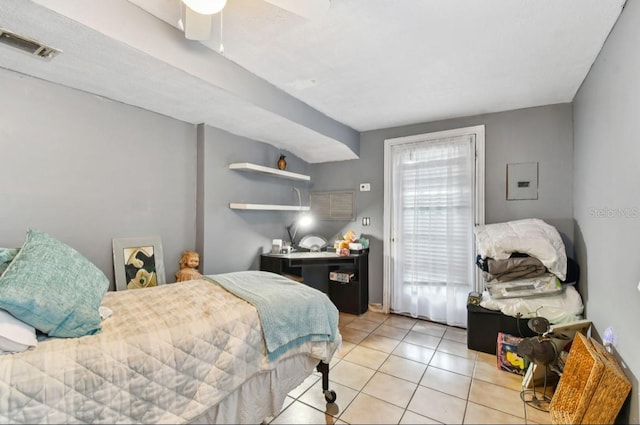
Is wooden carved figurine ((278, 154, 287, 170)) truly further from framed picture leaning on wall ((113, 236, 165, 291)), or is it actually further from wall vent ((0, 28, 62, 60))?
wall vent ((0, 28, 62, 60))

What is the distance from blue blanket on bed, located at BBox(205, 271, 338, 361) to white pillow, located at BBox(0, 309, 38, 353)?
2.96 feet

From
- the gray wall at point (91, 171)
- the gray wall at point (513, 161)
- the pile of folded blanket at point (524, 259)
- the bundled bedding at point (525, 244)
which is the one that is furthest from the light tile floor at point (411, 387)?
the gray wall at point (91, 171)

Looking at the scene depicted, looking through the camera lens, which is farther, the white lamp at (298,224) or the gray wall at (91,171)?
the white lamp at (298,224)

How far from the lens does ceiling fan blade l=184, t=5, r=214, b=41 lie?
141cm

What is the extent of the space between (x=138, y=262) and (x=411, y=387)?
2331mm

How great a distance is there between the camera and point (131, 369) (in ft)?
3.85

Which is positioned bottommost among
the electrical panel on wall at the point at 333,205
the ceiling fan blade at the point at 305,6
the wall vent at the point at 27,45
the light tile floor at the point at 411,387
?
the light tile floor at the point at 411,387

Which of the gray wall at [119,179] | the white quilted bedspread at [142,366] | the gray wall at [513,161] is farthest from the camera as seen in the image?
the gray wall at [513,161]

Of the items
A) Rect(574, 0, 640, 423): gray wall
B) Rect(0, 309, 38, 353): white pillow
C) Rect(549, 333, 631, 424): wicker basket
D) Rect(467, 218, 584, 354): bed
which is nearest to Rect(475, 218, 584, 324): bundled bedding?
Rect(467, 218, 584, 354): bed

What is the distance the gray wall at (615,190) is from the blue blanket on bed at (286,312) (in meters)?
1.55

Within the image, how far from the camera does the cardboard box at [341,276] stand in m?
3.64

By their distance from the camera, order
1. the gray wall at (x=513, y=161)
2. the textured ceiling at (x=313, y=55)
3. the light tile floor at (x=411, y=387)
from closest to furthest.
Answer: the textured ceiling at (x=313, y=55), the light tile floor at (x=411, y=387), the gray wall at (x=513, y=161)

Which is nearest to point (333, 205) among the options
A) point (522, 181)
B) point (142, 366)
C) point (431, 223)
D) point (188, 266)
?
point (431, 223)

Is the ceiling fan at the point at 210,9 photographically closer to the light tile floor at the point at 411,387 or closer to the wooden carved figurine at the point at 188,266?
the wooden carved figurine at the point at 188,266
